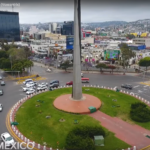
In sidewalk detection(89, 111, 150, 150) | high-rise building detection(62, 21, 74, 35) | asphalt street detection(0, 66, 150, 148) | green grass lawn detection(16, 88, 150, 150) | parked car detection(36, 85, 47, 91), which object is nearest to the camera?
sidewalk detection(89, 111, 150, 150)

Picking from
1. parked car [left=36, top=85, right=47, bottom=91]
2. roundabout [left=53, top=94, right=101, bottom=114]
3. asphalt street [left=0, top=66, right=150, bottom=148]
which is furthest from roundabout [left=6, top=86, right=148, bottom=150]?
parked car [left=36, top=85, right=47, bottom=91]

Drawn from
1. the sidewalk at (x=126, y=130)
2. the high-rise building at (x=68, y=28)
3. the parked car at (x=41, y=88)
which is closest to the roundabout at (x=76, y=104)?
the sidewalk at (x=126, y=130)

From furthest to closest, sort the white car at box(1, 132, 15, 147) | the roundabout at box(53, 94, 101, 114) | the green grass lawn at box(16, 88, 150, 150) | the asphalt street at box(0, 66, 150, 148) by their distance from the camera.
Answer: the asphalt street at box(0, 66, 150, 148)
the roundabout at box(53, 94, 101, 114)
the green grass lawn at box(16, 88, 150, 150)
the white car at box(1, 132, 15, 147)

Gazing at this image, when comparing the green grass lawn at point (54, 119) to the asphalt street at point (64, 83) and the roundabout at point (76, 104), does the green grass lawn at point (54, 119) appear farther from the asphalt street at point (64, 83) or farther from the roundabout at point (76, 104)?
the asphalt street at point (64, 83)

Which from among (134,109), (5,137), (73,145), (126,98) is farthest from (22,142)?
(126,98)

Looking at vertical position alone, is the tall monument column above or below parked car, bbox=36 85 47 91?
above

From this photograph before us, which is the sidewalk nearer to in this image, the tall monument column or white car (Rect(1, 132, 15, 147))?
the tall monument column

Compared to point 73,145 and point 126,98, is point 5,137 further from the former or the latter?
point 126,98
